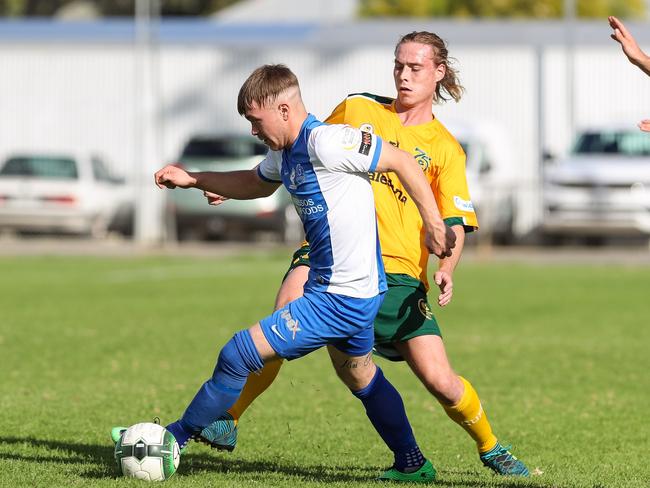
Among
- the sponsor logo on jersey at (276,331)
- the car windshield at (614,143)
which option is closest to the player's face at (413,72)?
the sponsor logo on jersey at (276,331)

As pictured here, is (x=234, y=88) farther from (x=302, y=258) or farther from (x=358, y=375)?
(x=358, y=375)

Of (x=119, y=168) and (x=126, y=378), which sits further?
(x=119, y=168)

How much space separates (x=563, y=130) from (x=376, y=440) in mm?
24538

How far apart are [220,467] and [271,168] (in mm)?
1643

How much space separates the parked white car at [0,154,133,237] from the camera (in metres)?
28.6

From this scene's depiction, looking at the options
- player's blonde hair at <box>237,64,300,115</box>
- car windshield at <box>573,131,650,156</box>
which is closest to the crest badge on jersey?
player's blonde hair at <box>237,64,300,115</box>

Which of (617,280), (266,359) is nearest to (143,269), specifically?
(617,280)

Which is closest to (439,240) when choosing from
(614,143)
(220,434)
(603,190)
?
(220,434)

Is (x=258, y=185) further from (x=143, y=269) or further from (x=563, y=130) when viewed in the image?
(x=563, y=130)

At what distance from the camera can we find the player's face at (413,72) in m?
6.91

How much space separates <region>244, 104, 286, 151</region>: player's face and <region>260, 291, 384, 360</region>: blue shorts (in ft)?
2.36

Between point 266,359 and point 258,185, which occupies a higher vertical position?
point 258,185

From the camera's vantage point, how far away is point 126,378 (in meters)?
11.0

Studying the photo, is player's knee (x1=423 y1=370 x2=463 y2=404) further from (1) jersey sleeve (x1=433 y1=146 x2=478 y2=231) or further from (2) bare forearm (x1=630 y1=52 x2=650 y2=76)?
(2) bare forearm (x1=630 y1=52 x2=650 y2=76)
